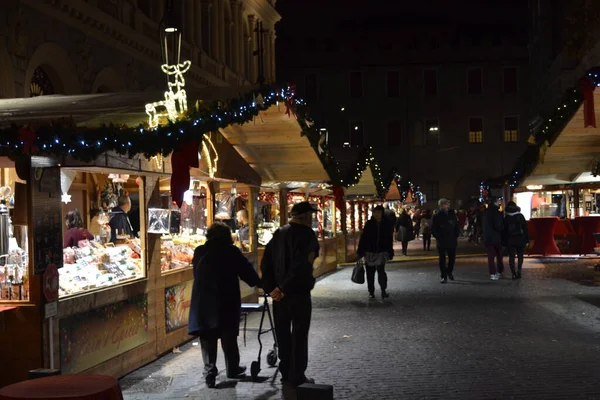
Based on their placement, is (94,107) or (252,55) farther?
(252,55)

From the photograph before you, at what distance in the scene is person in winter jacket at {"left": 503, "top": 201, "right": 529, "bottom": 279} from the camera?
58.7ft

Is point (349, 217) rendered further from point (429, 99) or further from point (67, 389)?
point (429, 99)

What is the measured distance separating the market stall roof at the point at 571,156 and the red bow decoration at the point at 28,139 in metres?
10.3

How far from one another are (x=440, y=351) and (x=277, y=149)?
723cm

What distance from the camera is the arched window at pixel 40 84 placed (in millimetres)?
16281

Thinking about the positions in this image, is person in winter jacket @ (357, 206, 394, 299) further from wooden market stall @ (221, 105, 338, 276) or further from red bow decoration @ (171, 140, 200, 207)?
red bow decoration @ (171, 140, 200, 207)

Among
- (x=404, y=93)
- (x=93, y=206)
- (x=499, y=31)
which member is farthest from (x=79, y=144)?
(x=499, y=31)

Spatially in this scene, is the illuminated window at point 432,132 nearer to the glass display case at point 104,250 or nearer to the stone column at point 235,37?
the stone column at point 235,37

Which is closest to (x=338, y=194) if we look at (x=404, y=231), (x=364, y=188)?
(x=364, y=188)

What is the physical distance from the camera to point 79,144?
7.18 metres

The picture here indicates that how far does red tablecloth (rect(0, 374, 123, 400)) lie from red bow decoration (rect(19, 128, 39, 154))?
2.59m

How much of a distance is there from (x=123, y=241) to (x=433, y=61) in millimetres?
53491

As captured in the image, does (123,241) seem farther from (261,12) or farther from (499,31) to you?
(499,31)

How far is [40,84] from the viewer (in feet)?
54.5
